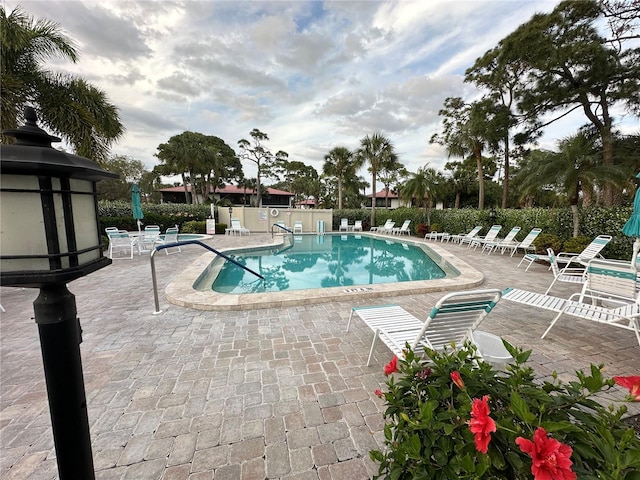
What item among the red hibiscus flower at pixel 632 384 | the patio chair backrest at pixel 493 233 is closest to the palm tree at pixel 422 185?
the patio chair backrest at pixel 493 233

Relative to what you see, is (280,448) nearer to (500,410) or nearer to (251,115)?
(500,410)

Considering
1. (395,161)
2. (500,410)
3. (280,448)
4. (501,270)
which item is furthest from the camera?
(395,161)

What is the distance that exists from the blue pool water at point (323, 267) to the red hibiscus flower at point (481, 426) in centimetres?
561

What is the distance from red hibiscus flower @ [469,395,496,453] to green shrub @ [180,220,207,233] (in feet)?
56.4

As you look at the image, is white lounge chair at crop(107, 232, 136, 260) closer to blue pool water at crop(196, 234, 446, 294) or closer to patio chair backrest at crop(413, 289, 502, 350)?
blue pool water at crop(196, 234, 446, 294)

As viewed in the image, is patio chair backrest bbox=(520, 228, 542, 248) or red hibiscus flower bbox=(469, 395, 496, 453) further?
patio chair backrest bbox=(520, 228, 542, 248)

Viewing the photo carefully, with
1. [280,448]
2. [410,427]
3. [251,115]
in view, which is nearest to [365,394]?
[280,448]

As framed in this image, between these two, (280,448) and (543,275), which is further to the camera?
(543,275)

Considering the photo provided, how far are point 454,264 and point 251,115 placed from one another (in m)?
22.5

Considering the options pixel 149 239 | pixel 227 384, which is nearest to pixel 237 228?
pixel 149 239

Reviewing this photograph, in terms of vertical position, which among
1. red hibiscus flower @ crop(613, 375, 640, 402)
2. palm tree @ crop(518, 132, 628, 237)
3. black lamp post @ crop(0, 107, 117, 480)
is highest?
palm tree @ crop(518, 132, 628, 237)

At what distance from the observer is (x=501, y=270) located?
7129mm

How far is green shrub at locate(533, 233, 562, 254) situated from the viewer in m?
7.98

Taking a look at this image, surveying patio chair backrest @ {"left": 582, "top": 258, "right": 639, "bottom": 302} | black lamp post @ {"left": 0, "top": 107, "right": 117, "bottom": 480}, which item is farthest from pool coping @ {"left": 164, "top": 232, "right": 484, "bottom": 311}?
black lamp post @ {"left": 0, "top": 107, "right": 117, "bottom": 480}
